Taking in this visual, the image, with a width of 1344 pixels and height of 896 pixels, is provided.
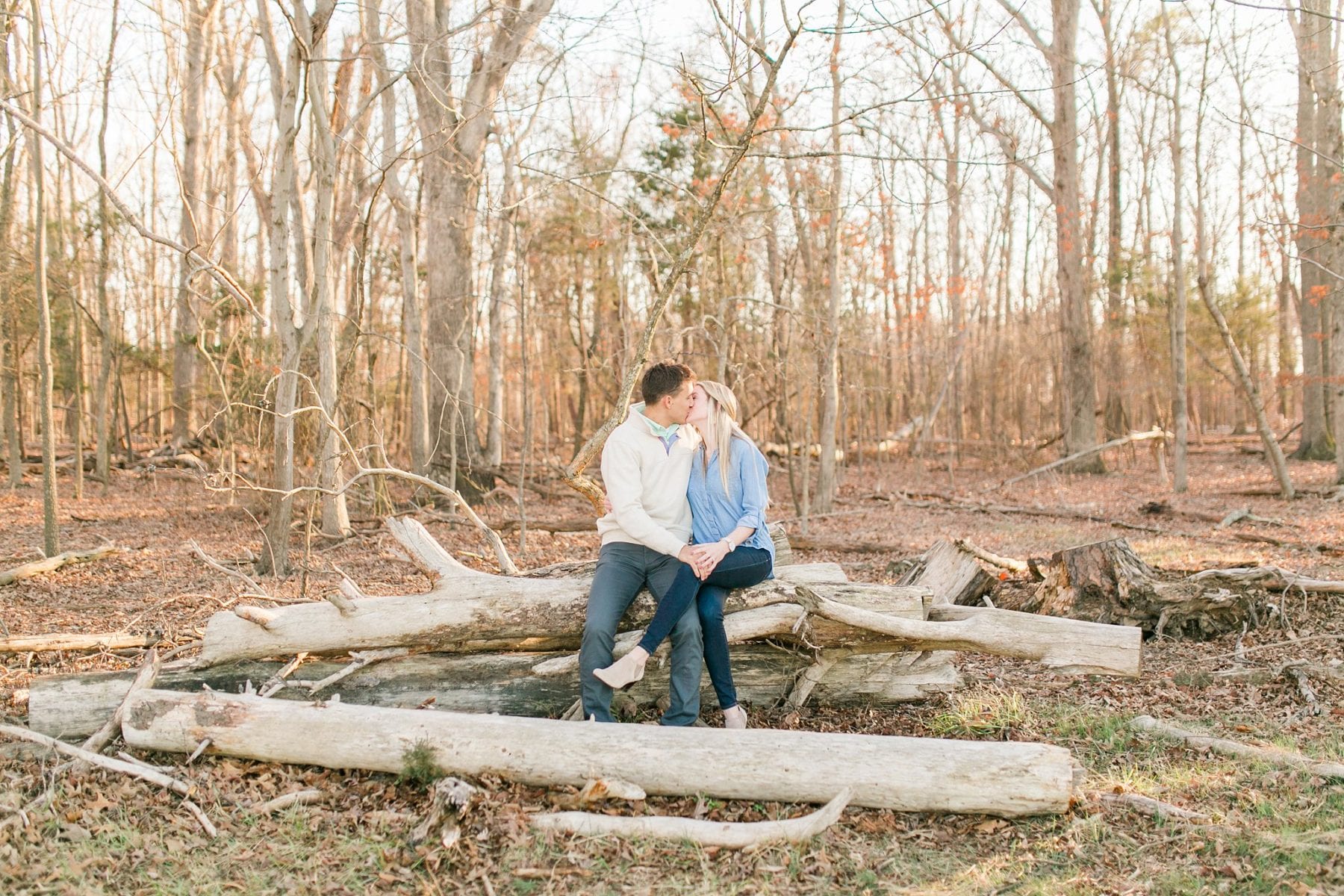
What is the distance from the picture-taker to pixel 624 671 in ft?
14.4

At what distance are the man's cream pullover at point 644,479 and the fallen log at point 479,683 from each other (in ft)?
2.45

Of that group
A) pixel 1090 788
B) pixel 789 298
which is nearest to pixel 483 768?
pixel 1090 788

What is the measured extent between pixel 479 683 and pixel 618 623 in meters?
0.79

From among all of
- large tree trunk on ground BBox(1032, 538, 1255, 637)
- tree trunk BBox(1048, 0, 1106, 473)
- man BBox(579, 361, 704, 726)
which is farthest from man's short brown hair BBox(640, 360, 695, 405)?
tree trunk BBox(1048, 0, 1106, 473)

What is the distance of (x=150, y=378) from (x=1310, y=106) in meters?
25.0

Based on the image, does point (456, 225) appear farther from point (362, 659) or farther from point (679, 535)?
point (679, 535)

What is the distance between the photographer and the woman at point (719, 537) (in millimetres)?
4500

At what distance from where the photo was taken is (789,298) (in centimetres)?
1307

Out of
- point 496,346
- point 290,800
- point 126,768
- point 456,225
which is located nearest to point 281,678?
point 126,768

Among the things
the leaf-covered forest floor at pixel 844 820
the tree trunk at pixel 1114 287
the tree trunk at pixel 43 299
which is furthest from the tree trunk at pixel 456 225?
the tree trunk at pixel 1114 287

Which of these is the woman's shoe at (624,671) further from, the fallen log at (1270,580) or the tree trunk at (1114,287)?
the tree trunk at (1114,287)

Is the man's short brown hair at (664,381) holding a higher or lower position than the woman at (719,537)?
higher

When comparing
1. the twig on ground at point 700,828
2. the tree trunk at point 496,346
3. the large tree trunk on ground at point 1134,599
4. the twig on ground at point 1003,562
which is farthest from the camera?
the tree trunk at point 496,346

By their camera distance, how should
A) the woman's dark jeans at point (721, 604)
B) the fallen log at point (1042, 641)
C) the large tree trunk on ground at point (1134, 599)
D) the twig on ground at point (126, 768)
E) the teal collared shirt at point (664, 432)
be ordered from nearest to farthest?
1. the twig on ground at point (126, 768)
2. the woman's dark jeans at point (721, 604)
3. the teal collared shirt at point (664, 432)
4. the fallen log at point (1042, 641)
5. the large tree trunk on ground at point (1134, 599)
